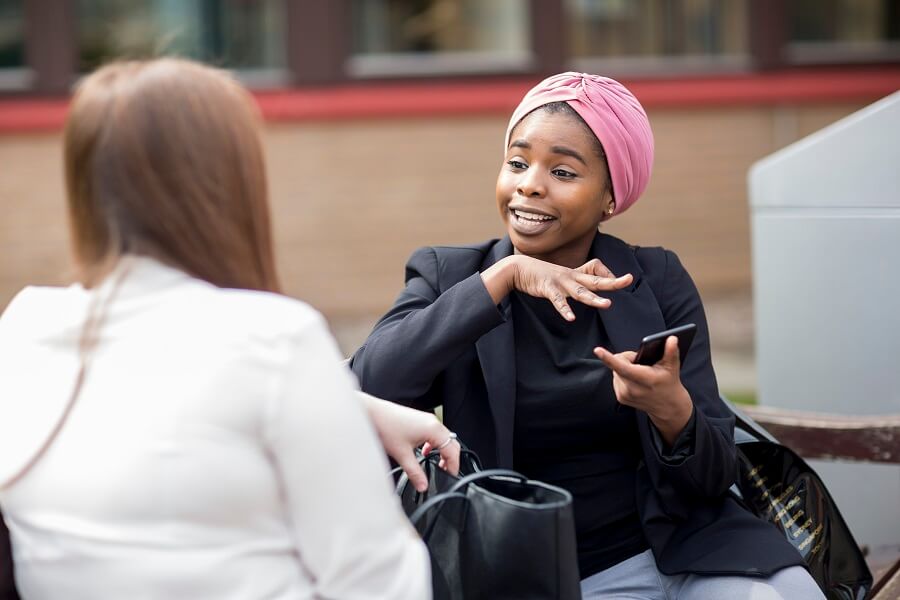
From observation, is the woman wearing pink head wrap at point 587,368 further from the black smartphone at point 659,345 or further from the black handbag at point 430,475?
the black handbag at point 430,475

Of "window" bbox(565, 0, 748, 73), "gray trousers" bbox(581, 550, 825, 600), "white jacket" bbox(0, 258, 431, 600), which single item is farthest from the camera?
"window" bbox(565, 0, 748, 73)

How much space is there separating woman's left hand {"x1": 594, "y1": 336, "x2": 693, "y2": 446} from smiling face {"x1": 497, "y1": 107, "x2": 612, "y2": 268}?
1.39 ft

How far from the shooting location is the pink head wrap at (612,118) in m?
2.50

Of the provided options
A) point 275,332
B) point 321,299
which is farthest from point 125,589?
point 321,299

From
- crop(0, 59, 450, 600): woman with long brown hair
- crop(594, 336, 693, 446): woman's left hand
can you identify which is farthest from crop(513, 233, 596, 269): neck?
crop(0, 59, 450, 600): woman with long brown hair

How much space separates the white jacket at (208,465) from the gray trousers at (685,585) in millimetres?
858

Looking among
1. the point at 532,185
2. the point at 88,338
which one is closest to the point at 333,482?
the point at 88,338

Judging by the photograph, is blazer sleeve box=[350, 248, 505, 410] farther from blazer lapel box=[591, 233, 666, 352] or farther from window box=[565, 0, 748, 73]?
window box=[565, 0, 748, 73]

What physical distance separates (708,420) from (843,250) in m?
1.27

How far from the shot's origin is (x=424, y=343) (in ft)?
7.67

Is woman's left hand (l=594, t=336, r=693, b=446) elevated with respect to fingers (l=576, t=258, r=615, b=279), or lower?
lower

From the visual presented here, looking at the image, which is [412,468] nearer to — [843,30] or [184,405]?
[184,405]

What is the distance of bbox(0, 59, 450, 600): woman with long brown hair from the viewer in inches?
58.6

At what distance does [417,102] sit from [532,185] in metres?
6.75
